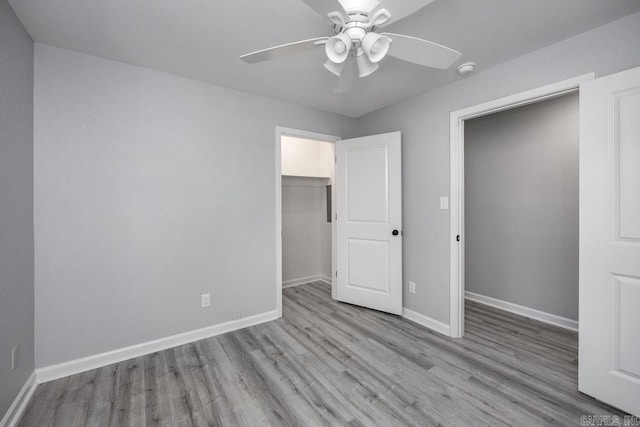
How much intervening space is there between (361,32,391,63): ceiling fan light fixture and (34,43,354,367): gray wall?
1782 millimetres

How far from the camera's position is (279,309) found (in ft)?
9.92

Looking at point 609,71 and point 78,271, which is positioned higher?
point 609,71

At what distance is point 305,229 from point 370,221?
1479 mm

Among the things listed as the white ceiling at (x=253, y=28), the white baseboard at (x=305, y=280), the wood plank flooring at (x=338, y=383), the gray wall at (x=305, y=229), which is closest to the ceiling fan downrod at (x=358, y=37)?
the white ceiling at (x=253, y=28)

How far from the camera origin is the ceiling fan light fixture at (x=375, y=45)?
1.28 m

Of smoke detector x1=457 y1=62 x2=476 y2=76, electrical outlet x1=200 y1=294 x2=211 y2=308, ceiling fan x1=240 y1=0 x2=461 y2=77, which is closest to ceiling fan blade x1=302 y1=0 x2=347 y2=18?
ceiling fan x1=240 y1=0 x2=461 y2=77

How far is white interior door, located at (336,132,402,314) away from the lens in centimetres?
303

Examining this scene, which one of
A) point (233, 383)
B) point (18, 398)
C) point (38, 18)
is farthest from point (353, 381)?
point (38, 18)

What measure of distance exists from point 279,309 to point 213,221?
3.96 ft

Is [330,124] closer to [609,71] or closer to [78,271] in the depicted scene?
[609,71]

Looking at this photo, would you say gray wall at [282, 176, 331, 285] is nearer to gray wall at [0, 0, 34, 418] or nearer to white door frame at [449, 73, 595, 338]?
white door frame at [449, 73, 595, 338]

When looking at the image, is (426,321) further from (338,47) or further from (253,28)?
(253,28)

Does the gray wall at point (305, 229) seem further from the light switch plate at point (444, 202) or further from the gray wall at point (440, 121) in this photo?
the light switch plate at point (444, 202)

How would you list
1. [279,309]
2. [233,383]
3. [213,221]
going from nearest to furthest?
[233,383] < [213,221] < [279,309]
